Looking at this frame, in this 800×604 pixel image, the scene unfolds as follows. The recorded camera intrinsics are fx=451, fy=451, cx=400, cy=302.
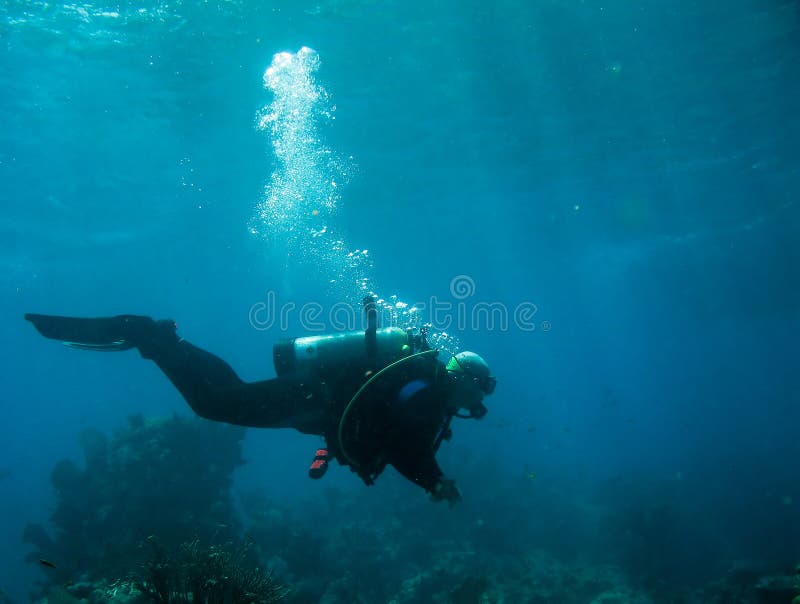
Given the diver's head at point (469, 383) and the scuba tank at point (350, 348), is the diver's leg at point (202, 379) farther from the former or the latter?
the diver's head at point (469, 383)

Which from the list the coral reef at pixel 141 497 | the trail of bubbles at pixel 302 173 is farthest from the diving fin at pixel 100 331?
the coral reef at pixel 141 497

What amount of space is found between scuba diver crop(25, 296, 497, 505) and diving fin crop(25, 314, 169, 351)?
13 mm

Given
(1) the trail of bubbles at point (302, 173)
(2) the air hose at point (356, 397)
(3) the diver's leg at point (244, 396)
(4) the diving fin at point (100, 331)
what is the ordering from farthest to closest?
(1) the trail of bubbles at point (302, 173)
(4) the diving fin at point (100, 331)
(3) the diver's leg at point (244, 396)
(2) the air hose at point (356, 397)

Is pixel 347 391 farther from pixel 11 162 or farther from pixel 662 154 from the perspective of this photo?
pixel 11 162

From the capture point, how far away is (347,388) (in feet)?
16.5

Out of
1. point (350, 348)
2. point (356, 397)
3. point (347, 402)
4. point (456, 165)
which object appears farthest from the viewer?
point (456, 165)

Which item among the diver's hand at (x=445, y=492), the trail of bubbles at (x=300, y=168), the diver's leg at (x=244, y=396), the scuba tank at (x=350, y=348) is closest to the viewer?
the diver's hand at (x=445, y=492)

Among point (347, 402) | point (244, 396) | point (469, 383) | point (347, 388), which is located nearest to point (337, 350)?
point (347, 388)

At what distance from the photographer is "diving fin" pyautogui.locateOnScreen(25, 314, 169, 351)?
5.93m

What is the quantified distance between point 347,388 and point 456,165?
20.1m

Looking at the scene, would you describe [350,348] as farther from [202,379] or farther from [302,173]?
[302,173]

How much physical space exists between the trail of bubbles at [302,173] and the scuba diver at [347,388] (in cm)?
153

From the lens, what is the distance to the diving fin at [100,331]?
5.93m

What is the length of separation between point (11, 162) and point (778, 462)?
173 feet
